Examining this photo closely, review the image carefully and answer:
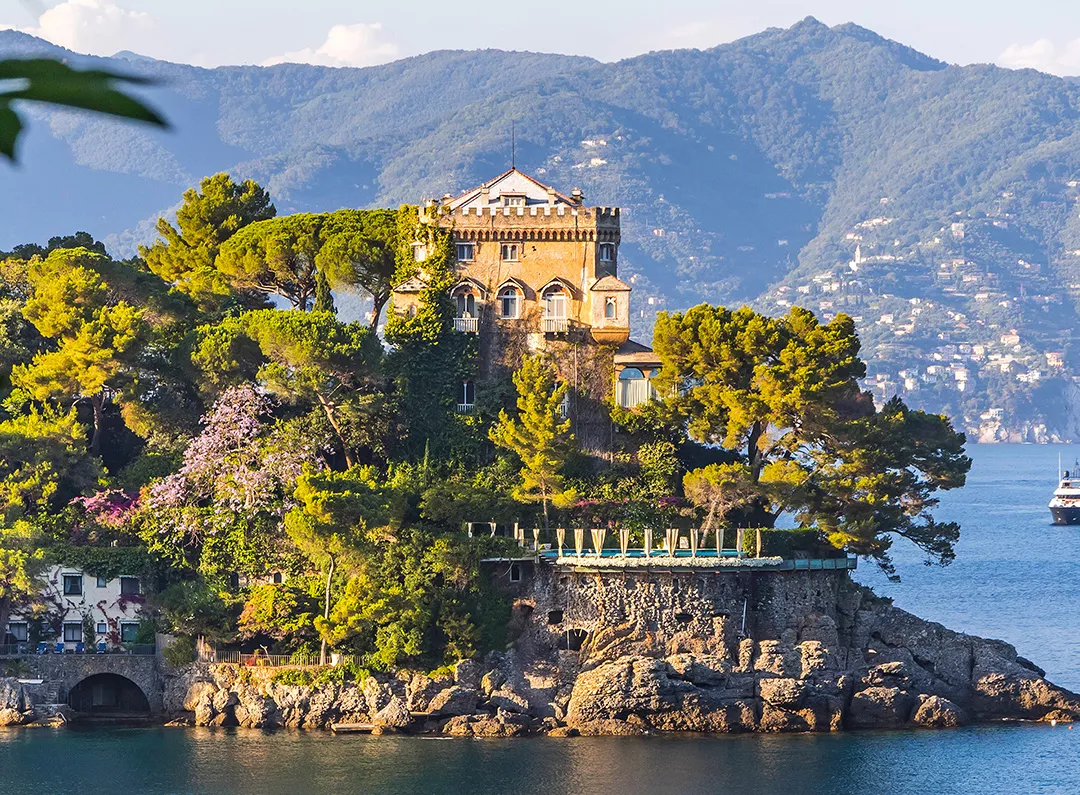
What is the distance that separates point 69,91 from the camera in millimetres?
3238

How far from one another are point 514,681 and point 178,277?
21119 millimetres

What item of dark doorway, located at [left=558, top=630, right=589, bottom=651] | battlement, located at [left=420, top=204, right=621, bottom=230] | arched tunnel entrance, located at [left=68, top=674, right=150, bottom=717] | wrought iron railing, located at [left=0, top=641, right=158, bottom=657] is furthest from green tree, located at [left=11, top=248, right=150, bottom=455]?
dark doorway, located at [left=558, top=630, right=589, bottom=651]

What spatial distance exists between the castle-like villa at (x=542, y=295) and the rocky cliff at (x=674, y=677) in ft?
23.2

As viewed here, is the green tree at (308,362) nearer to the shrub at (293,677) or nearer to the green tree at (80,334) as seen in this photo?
the green tree at (80,334)

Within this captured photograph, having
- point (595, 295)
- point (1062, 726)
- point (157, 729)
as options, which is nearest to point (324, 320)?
Result: point (595, 295)

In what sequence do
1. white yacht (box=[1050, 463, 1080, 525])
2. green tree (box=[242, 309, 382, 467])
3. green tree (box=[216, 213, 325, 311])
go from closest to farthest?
green tree (box=[242, 309, 382, 467]), green tree (box=[216, 213, 325, 311]), white yacht (box=[1050, 463, 1080, 525])

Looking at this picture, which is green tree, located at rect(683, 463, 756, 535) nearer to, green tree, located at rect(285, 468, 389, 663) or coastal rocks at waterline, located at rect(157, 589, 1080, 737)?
coastal rocks at waterline, located at rect(157, 589, 1080, 737)

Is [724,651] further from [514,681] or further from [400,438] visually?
[400,438]

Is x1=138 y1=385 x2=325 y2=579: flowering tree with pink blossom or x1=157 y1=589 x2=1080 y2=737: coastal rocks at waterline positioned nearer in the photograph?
x1=157 y1=589 x2=1080 y2=737: coastal rocks at waterline

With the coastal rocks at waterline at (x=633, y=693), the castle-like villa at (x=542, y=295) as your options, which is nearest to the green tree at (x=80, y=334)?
the castle-like villa at (x=542, y=295)

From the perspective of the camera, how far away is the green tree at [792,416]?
57094mm

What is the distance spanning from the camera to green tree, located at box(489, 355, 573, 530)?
55.8m

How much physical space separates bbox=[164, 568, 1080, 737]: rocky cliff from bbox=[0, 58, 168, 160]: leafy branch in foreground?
163ft

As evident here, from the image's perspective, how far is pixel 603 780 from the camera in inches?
1900
